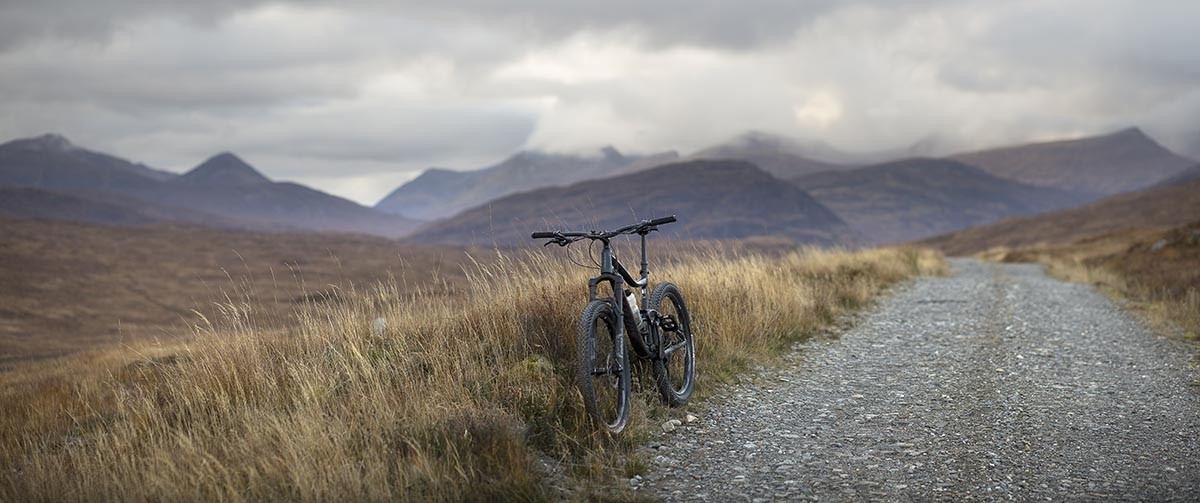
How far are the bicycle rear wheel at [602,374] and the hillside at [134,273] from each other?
4591 cm

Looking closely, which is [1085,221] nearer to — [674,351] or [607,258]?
[674,351]

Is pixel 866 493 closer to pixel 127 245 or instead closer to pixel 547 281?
pixel 547 281

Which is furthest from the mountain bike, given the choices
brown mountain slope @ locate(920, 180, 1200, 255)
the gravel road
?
brown mountain slope @ locate(920, 180, 1200, 255)

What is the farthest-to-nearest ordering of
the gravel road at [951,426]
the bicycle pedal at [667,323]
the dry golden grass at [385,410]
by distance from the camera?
the bicycle pedal at [667,323] < the gravel road at [951,426] < the dry golden grass at [385,410]

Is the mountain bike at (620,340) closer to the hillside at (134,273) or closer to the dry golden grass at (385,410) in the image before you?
the dry golden grass at (385,410)

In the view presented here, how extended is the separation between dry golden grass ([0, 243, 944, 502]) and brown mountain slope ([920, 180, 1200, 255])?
472ft

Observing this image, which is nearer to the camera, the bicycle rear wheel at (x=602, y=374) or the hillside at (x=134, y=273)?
the bicycle rear wheel at (x=602, y=374)

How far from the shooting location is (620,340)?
5.94 metres

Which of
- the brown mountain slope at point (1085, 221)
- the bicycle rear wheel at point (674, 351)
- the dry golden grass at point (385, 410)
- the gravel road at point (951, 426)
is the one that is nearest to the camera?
the dry golden grass at point (385, 410)

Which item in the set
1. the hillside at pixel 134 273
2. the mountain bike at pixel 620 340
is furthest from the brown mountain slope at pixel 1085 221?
the mountain bike at pixel 620 340

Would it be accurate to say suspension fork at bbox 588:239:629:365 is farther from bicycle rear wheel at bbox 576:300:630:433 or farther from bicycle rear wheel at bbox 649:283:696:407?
bicycle rear wheel at bbox 649:283:696:407

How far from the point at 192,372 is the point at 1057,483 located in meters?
7.67

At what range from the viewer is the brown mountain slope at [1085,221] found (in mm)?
134250

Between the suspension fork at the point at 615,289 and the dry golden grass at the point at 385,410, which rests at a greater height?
the suspension fork at the point at 615,289
